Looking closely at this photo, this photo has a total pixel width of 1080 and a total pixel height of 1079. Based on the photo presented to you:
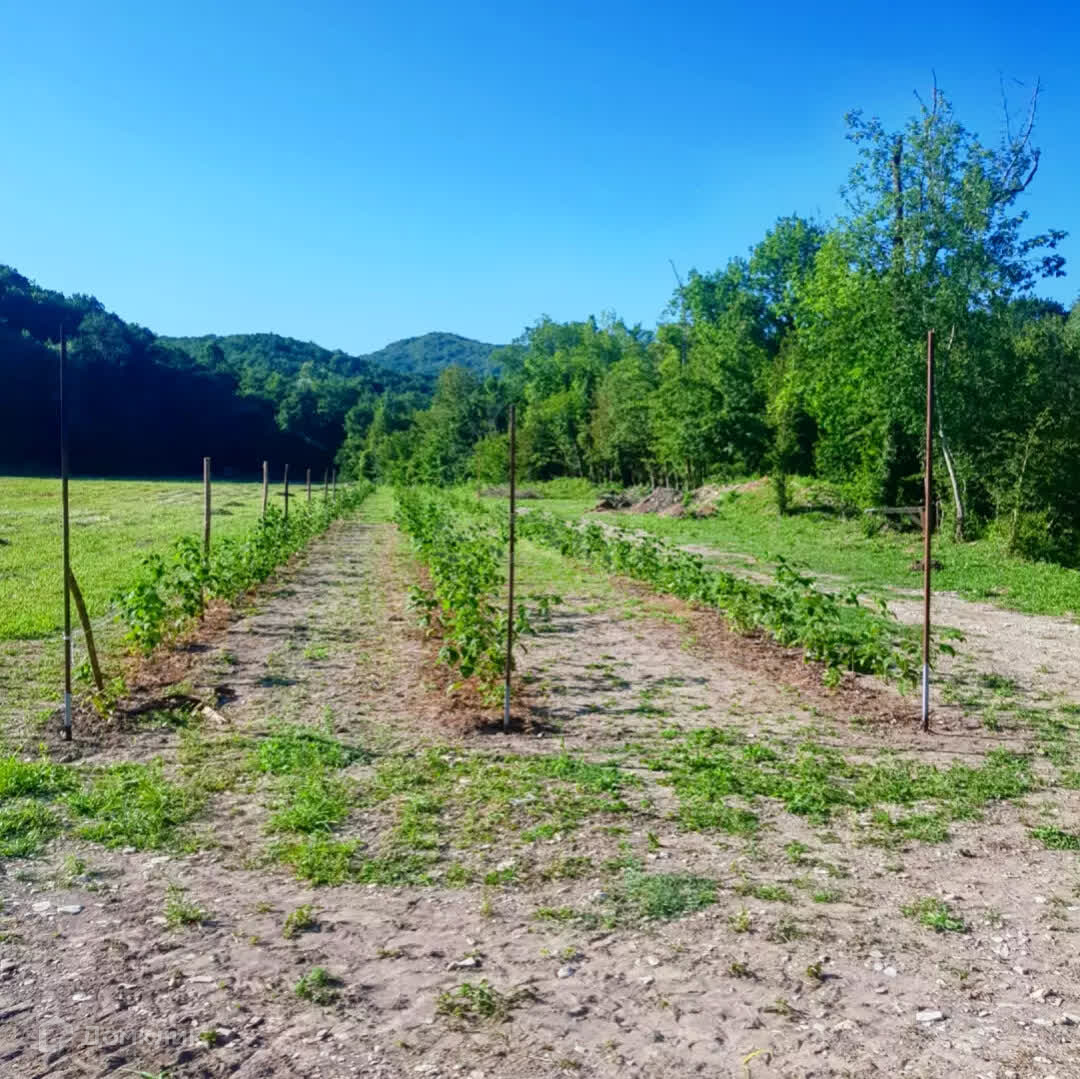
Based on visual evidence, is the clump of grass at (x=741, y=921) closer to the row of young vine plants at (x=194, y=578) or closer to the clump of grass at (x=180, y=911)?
the clump of grass at (x=180, y=911)

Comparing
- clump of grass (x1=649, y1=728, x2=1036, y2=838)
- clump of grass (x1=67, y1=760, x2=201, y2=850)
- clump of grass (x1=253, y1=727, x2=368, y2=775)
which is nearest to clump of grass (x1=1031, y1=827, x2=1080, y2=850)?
clump of grass (x1=649, y1=728, x2=1036, y2=838)

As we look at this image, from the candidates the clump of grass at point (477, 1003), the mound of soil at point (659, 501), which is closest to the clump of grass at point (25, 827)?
the clump of grass at point (477, 1003)

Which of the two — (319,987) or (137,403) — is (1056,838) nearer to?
(319,987)

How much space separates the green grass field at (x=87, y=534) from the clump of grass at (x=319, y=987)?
6717mm

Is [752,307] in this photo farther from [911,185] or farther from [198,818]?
[198,818]

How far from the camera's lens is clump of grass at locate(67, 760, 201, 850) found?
4.39 meters

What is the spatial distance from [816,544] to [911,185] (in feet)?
24.3

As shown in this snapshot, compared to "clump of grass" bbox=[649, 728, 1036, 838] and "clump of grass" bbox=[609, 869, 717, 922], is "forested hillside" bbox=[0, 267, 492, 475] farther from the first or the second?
"clump of grass" bbox=[609, 869, 717, 922]

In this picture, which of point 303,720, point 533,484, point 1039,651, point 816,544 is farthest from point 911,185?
point 533,484

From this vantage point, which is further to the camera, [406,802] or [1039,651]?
[1039,651]

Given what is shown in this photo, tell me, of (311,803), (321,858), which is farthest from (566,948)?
(311,803)

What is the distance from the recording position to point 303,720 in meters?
6.30

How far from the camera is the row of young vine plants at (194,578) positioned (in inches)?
299

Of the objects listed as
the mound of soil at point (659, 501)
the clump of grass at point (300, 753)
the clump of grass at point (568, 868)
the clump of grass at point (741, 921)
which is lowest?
the clump of grass at point (568, 868)
